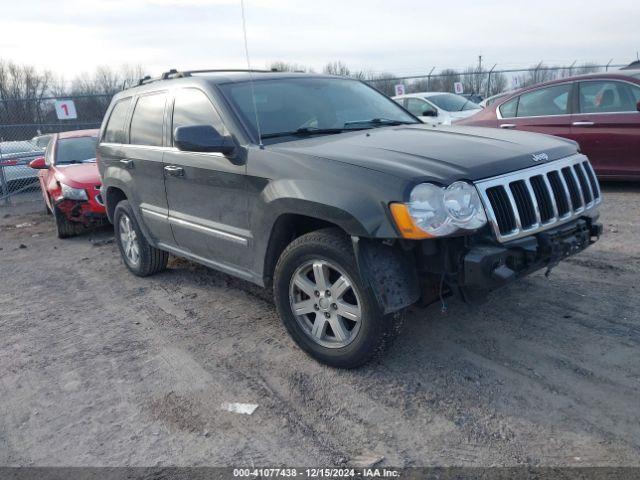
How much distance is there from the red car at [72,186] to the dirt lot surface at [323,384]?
2870mm

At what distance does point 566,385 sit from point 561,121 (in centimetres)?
568

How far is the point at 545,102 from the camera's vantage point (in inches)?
322

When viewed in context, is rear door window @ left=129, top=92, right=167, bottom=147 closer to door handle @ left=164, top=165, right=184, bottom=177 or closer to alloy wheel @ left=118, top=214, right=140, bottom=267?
door handle @ left=164, top=165, right=184, bottom=177

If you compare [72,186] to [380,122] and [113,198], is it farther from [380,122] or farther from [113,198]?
[380,122]

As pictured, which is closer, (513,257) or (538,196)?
(513,257)

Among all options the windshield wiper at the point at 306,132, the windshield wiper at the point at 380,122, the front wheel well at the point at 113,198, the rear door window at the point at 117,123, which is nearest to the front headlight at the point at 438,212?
the windshield wiper at the point at 306,132

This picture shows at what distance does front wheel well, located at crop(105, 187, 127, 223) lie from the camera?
5948 mm

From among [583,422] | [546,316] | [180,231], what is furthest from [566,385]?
[180,231]

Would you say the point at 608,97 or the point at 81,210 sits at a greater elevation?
the point at 608,97

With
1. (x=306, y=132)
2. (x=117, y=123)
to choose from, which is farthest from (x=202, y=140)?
(x=117, y=123)

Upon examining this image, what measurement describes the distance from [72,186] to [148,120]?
339 centimetres

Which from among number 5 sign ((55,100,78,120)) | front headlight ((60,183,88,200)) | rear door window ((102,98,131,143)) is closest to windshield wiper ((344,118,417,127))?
rear door window ((102,98,131,143))

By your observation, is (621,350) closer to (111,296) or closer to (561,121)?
(111,296)

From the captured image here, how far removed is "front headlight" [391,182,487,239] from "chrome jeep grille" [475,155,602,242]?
0.32ft
